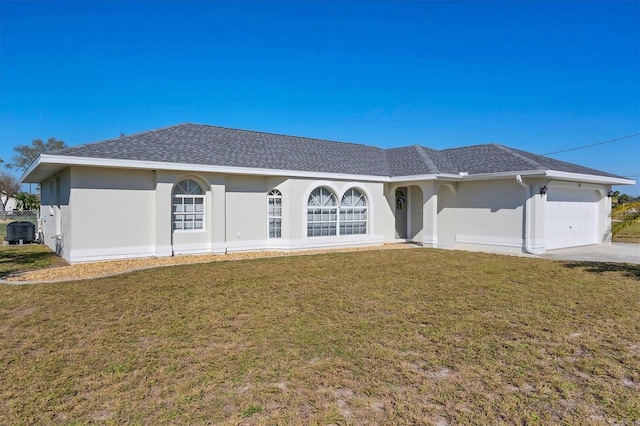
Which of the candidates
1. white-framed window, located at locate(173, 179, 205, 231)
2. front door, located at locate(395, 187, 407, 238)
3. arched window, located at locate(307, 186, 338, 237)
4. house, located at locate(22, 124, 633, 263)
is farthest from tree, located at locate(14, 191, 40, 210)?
front door, located at locate(395, 187, 407, 238)

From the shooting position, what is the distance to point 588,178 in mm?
18141

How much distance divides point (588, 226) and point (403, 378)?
1985cm

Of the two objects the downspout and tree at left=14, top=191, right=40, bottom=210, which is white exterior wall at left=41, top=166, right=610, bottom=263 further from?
tree at left=14, top=191, right=40, bottom=210

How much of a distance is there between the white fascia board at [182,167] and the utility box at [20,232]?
6.81 metres

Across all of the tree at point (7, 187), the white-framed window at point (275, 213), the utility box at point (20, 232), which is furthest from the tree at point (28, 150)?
the white-framed window at point (275, 213)

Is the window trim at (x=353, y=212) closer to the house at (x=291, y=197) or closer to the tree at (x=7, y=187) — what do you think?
the house at (x=291, y=197)

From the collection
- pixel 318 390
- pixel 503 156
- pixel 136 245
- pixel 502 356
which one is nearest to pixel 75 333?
pixel 318 390

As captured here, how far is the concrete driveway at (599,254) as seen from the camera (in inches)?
574

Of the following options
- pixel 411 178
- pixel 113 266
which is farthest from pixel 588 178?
pixel 113 266

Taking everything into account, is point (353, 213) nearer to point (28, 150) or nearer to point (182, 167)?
point (182, 167)

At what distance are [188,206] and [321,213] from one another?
587 centimetres

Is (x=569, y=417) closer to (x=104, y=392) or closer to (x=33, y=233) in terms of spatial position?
(x=104, y=392)

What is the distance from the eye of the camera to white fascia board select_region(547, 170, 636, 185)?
52.4 ft

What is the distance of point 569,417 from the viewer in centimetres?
380
